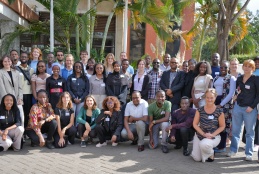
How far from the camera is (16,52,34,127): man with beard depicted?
24.5 feet

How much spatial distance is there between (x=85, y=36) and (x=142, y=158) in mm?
5986

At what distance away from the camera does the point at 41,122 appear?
6.79m

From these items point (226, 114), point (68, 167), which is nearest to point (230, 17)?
point (226, 114)

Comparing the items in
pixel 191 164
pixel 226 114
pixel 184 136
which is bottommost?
pixel 191 164

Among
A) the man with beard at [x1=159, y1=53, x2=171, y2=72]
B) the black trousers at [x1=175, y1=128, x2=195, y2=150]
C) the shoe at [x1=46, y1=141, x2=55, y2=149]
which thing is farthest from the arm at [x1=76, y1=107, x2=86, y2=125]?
the man with beard at [x1=159, y1=53, x2=171, y2=72]

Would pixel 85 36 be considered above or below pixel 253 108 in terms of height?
above

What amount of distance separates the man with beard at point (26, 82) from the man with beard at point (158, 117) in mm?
2885

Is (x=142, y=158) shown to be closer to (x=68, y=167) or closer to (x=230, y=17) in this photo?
(x=68, y=167)

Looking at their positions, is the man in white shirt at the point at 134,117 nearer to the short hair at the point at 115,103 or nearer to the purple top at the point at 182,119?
the short hair at the point at 115,103

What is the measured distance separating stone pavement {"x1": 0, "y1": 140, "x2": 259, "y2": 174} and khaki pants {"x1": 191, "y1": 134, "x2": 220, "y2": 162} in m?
0.13

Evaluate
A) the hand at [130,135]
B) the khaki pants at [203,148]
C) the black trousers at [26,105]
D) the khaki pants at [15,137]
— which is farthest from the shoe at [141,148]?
the black trousers at [26,105]

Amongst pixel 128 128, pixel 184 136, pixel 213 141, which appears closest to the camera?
pixel 213 141

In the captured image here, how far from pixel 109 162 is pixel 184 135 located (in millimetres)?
1644

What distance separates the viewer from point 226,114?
263 inches
